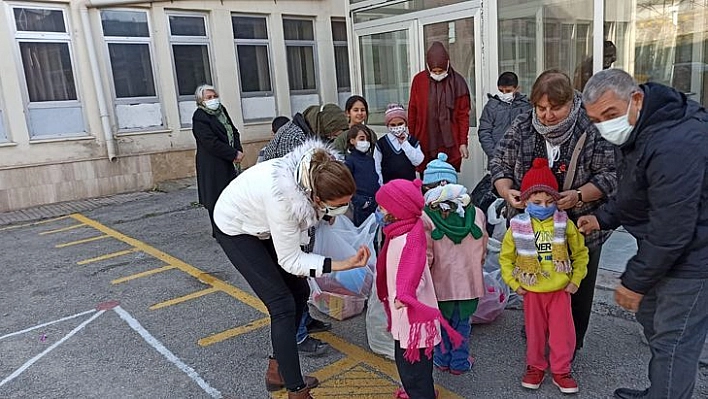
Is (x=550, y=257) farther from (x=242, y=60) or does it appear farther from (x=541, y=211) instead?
(x=242, y=60)

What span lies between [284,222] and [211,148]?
10.2 ft

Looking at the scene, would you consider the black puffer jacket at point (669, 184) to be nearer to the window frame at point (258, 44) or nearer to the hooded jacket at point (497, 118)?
the hooded jacket at point (497, 118)

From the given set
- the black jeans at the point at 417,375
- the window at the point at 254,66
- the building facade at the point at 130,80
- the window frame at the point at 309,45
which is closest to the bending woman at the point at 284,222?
the black jeans at the point at 417,375

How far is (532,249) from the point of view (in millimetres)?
2803

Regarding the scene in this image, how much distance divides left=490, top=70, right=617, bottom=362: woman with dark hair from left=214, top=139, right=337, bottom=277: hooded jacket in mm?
1089

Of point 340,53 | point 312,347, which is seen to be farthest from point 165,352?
point 340,53

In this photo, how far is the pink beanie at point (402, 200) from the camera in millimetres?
2512

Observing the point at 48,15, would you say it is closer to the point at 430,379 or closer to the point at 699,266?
the point at 430,379

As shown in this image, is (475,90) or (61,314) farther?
(475,90)

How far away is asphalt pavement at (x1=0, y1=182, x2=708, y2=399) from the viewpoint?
10.1ft

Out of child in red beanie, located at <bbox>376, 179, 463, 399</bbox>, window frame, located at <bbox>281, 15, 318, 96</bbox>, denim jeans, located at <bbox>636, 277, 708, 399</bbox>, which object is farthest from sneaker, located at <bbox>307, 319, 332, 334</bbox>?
window frame, located at <bbox>281, 15, 318, 96</bbox>

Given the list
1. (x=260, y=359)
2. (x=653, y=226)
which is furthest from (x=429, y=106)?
(x=653, y=226)

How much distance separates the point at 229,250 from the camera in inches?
110

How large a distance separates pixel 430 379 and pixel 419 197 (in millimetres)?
924
